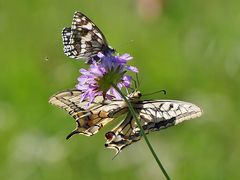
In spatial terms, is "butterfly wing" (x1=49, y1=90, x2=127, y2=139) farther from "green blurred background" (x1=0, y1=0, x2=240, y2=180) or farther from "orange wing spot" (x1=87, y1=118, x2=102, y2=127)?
"green blurred background" (x1=0, y1=0, x2=240, y2=180)

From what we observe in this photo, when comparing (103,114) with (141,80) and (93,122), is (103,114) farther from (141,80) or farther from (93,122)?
(141,80)

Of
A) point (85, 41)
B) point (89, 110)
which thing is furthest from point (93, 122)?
point (85, 41)

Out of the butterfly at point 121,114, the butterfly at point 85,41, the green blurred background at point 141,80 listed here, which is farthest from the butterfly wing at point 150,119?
the green blurred background at point 141,80

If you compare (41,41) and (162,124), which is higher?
(162,124)

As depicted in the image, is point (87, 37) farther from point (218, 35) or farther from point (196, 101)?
point (218, 35)

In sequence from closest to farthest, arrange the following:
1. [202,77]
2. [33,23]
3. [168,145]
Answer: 1. [168,145]
2. [202,77]
3. [33,23]

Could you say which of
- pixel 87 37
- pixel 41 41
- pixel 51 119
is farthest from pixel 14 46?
pixel 87 37

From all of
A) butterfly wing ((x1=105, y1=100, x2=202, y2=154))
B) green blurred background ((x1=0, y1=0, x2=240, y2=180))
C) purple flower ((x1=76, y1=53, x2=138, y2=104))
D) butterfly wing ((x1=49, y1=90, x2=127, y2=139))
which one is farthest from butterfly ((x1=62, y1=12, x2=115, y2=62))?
green blurred background ((x1=0, y1=0, x2=240, y2=180))
